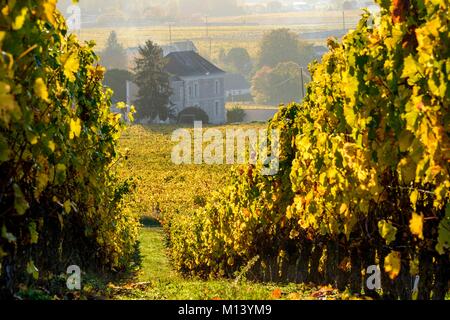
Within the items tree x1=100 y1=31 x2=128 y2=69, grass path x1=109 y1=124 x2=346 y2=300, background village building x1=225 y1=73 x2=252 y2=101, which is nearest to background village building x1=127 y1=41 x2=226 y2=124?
grass path x1=109 y1=124 x2=346 y2=300

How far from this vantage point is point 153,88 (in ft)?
292

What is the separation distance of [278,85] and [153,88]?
81.3m

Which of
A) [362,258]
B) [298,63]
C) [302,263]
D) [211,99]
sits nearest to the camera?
[362,258]

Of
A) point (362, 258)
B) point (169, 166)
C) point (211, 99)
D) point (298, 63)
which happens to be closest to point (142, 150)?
point (169, 166)

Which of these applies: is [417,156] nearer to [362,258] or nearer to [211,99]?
[362,258]

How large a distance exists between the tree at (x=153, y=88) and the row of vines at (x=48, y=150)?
232 feet

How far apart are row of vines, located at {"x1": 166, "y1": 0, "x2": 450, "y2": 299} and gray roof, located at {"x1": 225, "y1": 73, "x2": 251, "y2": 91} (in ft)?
573

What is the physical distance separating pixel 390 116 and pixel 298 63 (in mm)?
180029

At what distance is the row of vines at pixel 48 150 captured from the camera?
5.77 metres

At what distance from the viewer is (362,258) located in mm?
9820

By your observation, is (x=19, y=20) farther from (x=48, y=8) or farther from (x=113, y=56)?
(x=113, y=56)

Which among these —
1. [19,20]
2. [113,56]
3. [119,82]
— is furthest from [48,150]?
[113,56]

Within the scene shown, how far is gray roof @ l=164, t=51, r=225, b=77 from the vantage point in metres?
98.8

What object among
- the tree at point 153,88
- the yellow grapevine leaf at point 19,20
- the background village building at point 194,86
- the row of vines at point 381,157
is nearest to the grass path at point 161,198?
the row of vines at point 381,157
